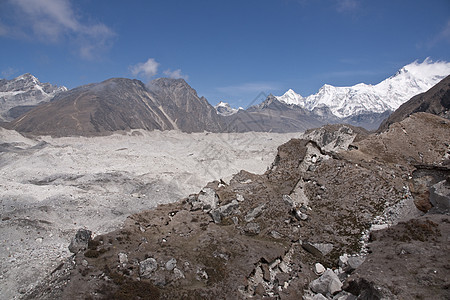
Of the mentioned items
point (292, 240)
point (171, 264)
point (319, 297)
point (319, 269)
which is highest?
point (171, 264)

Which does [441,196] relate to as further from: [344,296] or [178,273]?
[178,273]

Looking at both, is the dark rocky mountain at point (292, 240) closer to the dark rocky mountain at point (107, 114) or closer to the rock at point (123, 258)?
the rock at point (123, 258)

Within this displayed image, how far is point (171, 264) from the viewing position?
13930 millimetres

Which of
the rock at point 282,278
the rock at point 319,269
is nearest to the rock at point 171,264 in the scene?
the rock at point 282,278

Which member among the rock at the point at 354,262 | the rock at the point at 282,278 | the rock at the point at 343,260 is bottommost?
the rock at the point at 282,278

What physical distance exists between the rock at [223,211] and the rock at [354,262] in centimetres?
847

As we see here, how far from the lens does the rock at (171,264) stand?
1375cm

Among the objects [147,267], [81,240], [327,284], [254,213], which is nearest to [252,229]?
[254,213]

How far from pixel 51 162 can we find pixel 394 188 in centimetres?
5006

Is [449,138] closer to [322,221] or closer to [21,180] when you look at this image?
[322,221]

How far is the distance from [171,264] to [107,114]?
466 feet

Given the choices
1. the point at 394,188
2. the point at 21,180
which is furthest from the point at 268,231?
the point at 21,180

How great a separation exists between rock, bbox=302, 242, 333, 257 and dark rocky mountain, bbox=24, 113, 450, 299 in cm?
6

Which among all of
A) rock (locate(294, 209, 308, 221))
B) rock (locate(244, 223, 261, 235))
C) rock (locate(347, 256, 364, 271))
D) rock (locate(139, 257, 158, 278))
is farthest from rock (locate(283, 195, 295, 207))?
rock (locate(139, 257, 158, 278))
